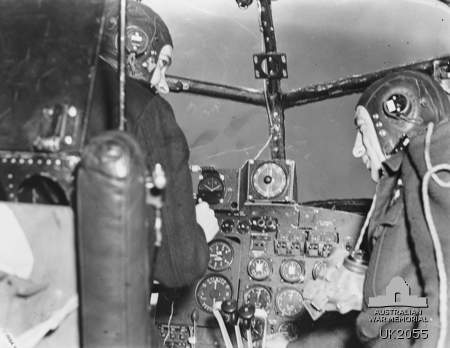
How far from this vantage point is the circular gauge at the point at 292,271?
13.1 ft


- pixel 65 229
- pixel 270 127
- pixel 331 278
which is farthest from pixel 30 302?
pixel 270 127

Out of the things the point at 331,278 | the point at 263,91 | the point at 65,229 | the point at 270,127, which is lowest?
the point at 331,278

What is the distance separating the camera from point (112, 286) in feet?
3.52

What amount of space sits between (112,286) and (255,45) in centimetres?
497

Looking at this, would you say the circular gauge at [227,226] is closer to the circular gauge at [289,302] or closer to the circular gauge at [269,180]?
the circular gauge at [269,180]

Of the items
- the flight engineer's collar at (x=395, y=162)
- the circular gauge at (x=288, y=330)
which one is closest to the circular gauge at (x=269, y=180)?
the circular gauge at (x=288, y=330)

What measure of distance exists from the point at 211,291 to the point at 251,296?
29 centimetres

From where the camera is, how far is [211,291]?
405cm

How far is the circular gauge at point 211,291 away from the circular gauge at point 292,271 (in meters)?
0.41

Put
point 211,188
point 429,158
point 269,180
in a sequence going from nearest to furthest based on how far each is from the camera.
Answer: point 429,158
point 269,180
point 211,188

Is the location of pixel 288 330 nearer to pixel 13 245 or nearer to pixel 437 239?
pixel 437 239

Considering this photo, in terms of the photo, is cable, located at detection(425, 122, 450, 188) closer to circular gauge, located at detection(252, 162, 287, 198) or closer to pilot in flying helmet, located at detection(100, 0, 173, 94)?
pilot in flying helmet, located at detection(100, 0, 173, 94)

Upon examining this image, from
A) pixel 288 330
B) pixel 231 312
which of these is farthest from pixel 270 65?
pixel 231 312

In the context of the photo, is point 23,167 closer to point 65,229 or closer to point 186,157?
point 65,229
